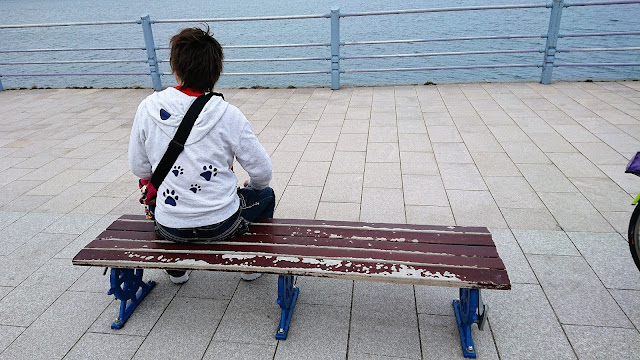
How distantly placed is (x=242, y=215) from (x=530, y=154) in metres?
3.45

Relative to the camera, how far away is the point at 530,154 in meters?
4.52

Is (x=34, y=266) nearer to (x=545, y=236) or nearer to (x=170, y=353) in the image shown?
(x=170, y=353)

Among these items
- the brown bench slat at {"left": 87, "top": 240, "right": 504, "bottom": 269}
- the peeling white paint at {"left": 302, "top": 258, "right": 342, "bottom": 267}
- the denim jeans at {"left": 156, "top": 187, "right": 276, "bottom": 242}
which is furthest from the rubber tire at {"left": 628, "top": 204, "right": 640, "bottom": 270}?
the denim jeans at {"left": 156, "top": 187, "right": 276, "bottom": 242}

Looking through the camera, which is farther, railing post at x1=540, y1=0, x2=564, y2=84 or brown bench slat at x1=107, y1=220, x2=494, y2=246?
railing post at x1=540, y1=0, x2=564, y2=84

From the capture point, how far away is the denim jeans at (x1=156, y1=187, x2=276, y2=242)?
89.4 inches

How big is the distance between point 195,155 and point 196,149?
3cm

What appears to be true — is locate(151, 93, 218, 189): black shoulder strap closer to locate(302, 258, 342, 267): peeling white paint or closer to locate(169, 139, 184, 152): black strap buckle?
locate(169, 139, 184, 152): black strap buckle

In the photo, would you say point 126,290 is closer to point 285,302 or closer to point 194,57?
point 285,302

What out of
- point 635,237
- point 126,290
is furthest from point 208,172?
point 635,237

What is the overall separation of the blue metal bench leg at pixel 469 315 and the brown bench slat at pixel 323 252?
166 millimetres

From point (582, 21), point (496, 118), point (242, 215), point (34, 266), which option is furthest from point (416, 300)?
point (582, 21)

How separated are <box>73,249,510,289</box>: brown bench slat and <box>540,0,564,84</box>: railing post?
6327 mm

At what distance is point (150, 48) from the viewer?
7832 millimetres

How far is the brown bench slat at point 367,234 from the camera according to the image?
2.31m
